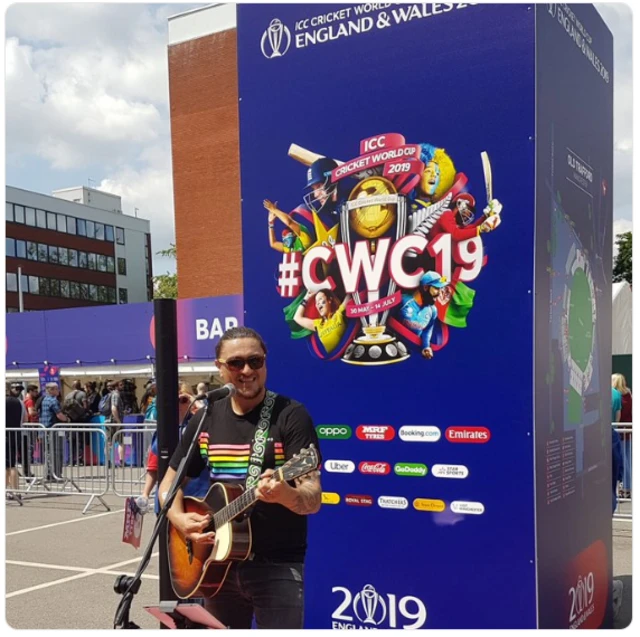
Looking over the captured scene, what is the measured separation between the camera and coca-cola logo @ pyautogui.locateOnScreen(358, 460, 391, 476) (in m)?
4.83

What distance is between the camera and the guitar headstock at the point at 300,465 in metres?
3.41

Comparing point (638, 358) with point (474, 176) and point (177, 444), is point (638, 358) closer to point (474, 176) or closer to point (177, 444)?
point (474, 176)

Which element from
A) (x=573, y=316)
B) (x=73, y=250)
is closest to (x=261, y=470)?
(x=573, y=316)

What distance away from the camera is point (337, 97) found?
5051 mm

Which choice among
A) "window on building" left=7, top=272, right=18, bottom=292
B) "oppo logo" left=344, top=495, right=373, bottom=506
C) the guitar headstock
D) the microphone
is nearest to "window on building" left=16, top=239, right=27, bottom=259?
"window on building" left=7, top=272, right=18, bottom=292

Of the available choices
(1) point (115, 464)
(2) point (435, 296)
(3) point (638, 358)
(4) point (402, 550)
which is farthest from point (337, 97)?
(1) point (115, 464)

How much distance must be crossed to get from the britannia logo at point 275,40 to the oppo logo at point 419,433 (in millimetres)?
2480

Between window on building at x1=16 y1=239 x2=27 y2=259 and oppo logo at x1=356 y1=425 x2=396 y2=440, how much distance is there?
208 ft

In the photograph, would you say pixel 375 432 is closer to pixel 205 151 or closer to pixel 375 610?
pixel 375 610

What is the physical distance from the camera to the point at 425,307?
4.73 metres

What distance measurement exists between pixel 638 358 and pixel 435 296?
1.30m

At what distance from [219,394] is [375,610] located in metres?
1.79

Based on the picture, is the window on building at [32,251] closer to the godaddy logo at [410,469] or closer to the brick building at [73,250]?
the brick building at [73,250]

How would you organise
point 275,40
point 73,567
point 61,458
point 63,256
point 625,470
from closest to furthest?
point 275,40 → point 73,567 → point 625,470 → point 61,458 → point 63,256
